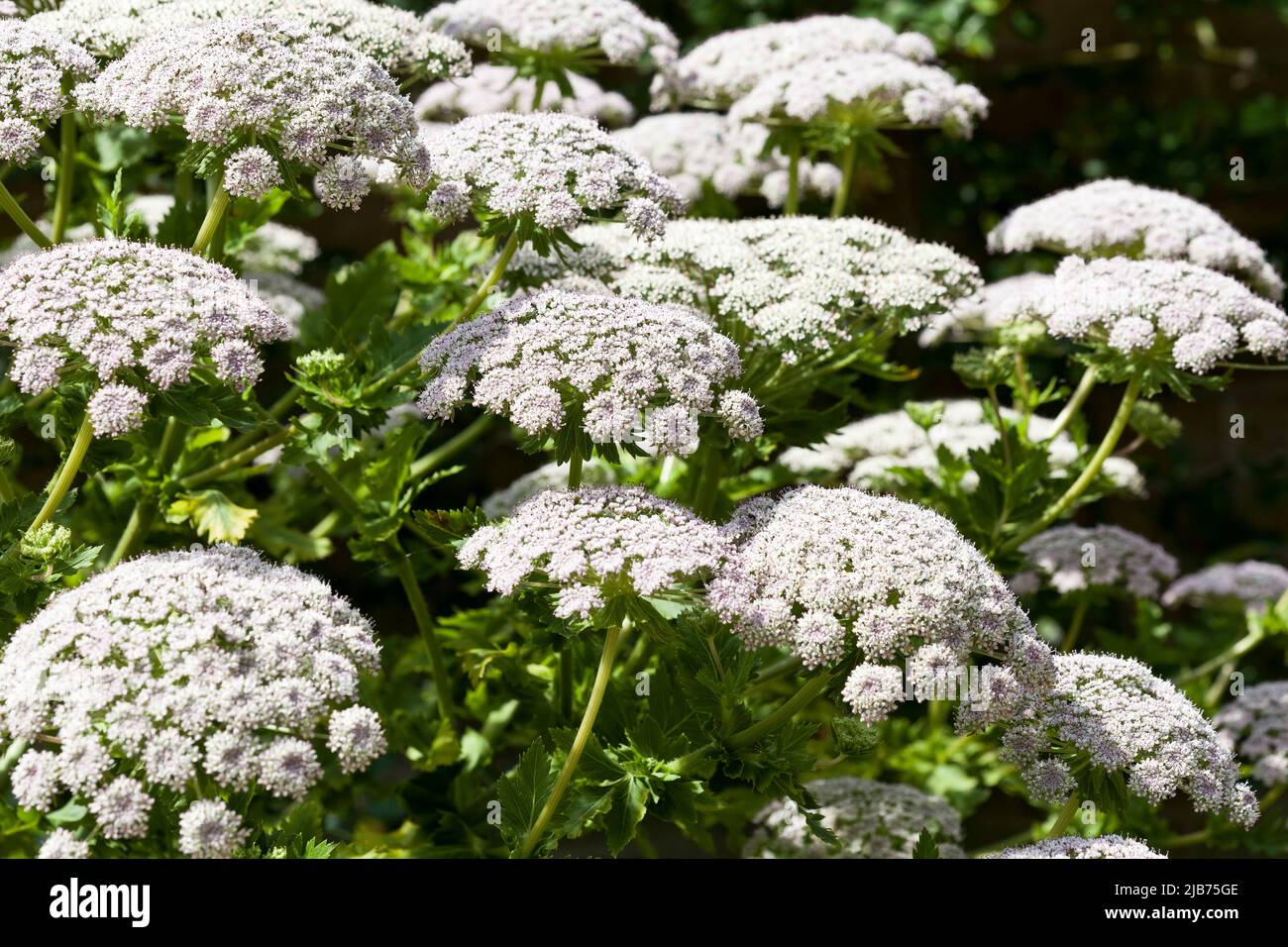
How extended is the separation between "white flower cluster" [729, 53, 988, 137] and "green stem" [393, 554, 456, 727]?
2.23m

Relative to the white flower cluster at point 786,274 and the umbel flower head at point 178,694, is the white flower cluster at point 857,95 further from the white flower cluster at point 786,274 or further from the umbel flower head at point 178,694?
the umbel flower head at point 178,694

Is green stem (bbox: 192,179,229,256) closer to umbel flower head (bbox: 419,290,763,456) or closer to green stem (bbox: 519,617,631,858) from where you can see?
umbel flower head (bbox: 419,290,763,456)

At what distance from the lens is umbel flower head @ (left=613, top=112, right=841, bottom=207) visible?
5.96 meters

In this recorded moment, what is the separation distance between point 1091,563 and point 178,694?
3.96 m

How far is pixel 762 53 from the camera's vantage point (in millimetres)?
5684

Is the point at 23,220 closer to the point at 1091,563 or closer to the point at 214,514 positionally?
the point at 214,514

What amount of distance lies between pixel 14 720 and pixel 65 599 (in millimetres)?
326

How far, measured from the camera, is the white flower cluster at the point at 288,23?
159 inches

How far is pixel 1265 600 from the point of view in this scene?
6.37 meters

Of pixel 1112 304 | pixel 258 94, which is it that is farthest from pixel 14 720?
pixel 1112 304

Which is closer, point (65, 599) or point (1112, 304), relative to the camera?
point (65, 599)

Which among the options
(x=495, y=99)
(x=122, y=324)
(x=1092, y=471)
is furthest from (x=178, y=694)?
(x=495, y=99)

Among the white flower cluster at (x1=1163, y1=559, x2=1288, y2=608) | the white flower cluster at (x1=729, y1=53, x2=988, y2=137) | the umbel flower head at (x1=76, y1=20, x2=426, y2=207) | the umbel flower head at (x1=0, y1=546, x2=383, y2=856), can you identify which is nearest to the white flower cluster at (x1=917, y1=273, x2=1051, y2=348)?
the white flower cluster at (x1=729, y1=53, x2=988, y2=137)
